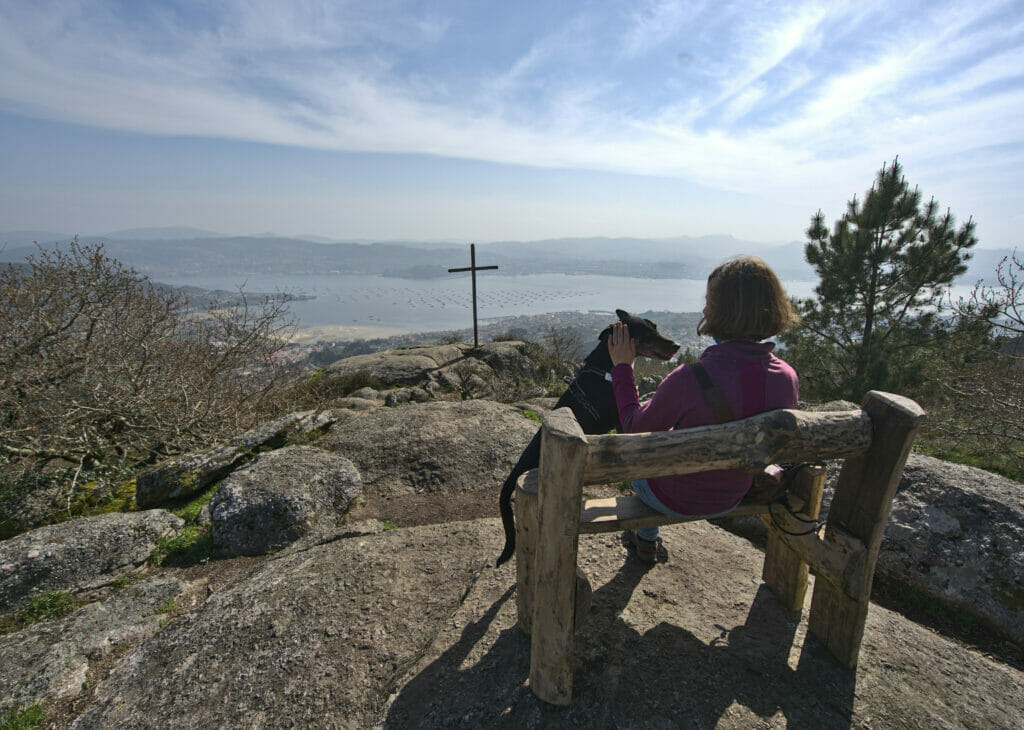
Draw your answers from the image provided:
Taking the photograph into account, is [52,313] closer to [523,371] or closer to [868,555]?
[868,555]

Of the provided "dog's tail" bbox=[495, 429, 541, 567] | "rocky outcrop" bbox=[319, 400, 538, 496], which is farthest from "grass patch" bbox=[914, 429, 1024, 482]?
"dog's tail" bbox=[495, 429, 541, 567]

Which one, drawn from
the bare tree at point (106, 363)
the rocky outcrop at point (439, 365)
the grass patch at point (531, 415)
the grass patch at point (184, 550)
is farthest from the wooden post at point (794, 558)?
the rocky outcrop at point (439, 365)

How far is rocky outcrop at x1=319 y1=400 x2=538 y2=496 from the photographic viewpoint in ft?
16.8

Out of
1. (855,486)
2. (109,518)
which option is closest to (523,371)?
(109,518)

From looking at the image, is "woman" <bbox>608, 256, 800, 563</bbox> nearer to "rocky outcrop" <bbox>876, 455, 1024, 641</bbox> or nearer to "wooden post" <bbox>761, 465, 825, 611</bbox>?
"wooden post" <bbox>761, 465, 825, 611</bbox>

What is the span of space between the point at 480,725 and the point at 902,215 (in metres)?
15.5

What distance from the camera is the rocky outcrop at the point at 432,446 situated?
5.12m

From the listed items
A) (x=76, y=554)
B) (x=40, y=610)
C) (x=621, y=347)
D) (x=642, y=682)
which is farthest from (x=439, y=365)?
(x=642, y=682)

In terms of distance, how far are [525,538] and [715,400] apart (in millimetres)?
1257

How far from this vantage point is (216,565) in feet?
12.4

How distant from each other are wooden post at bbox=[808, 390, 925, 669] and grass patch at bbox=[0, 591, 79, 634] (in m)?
5.16

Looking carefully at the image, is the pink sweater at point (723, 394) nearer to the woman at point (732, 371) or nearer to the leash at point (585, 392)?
the woman at point (732, 371)

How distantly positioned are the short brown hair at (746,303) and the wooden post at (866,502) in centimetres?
52

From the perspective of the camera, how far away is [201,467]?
492cm
